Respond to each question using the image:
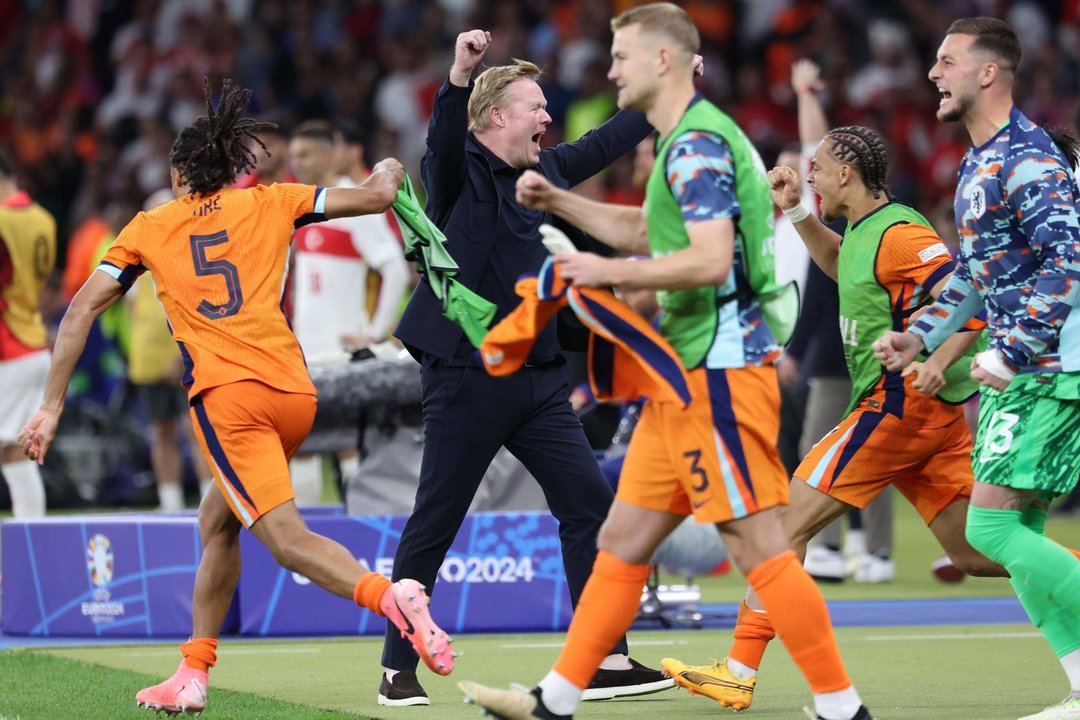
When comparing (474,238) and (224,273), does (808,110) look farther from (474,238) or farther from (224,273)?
(224,273)

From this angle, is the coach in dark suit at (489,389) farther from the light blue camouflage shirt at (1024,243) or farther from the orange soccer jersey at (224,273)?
the light blue camouflage shirt at (1024,243)

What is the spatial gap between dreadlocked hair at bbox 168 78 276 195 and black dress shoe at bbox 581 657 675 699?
2.28m

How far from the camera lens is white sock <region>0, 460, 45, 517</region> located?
10164mm

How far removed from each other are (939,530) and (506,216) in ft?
6.53

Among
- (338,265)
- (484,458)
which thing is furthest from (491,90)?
(338,265)

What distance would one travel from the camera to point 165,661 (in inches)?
297

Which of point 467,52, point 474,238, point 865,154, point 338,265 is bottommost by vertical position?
point 338,265

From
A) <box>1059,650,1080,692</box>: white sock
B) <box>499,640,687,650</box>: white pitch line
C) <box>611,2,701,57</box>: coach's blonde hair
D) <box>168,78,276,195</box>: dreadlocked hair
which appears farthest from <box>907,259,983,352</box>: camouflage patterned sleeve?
<box>499,640,687,650</box>: white pitch line

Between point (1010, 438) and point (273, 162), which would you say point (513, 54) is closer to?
point (273, 162)

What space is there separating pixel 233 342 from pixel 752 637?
207 cm

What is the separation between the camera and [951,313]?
577 centimetres

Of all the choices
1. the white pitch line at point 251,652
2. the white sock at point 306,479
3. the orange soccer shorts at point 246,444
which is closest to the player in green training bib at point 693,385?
the orange soccer shorts at point 246,444

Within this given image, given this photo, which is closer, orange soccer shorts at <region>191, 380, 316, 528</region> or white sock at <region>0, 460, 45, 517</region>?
orange soccer shorts at <region>191, 380, 316, 528</region>

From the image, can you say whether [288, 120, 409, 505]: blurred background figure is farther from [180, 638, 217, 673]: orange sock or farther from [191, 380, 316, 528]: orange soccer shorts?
[191, 380, 316, 528]: orange soccer shorts
